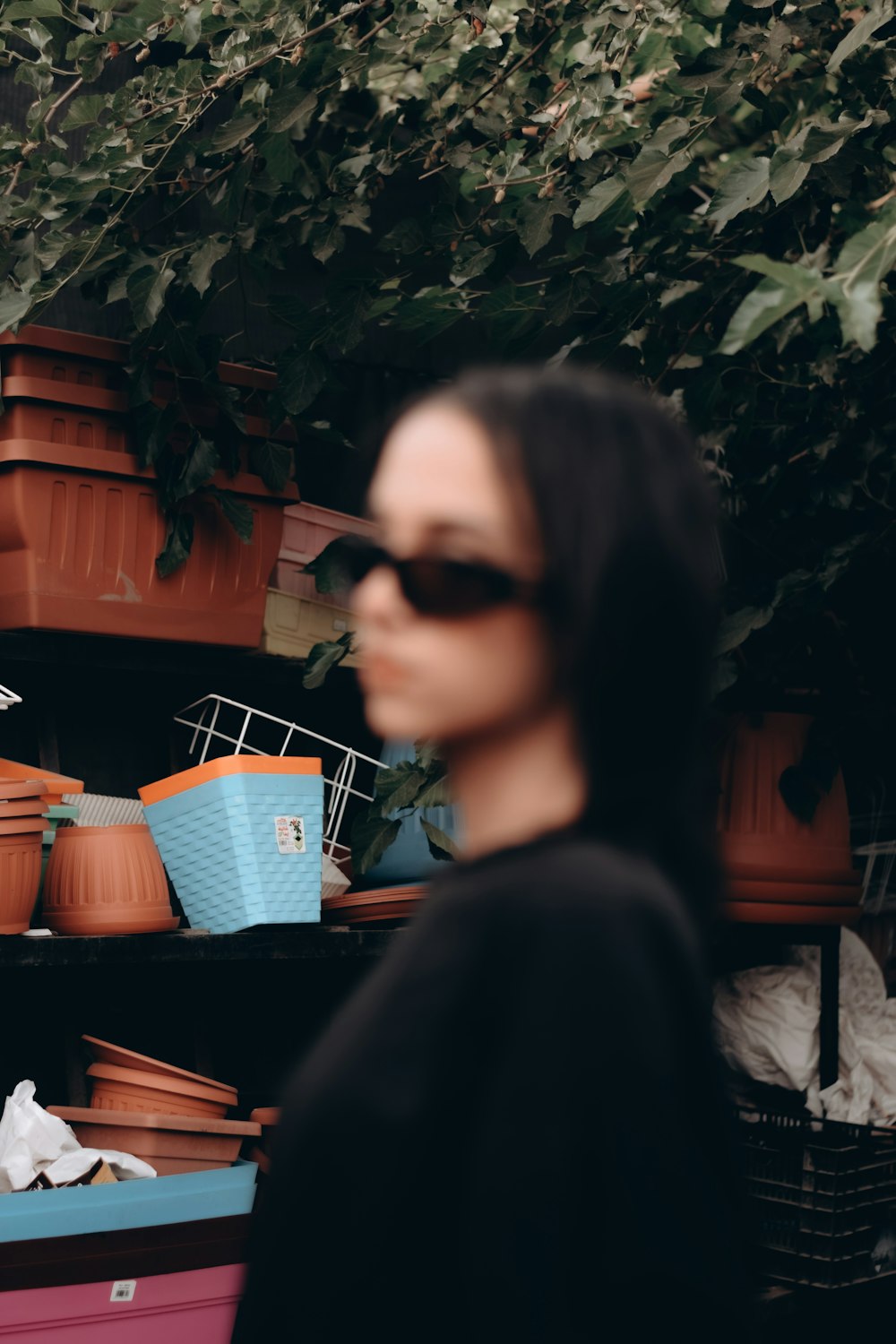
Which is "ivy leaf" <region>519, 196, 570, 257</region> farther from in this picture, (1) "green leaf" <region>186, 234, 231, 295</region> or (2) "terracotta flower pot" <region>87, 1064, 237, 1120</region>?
(2) "terracotta flower pot" <region>87, 1064, 237, 1120</region>

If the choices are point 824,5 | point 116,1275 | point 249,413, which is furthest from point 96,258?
point 116,1275

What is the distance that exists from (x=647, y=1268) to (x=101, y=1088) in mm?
1894

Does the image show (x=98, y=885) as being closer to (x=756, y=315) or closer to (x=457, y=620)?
(x=756, y=315)

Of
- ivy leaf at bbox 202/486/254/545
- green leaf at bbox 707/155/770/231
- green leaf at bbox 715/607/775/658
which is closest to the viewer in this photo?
green leaf at bbox 707/155/770/231

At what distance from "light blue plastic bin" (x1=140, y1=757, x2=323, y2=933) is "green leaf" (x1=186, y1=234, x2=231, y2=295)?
701 mm

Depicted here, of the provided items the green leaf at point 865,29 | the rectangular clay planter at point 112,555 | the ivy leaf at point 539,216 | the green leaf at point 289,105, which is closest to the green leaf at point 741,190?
the green leaf at point 865,29

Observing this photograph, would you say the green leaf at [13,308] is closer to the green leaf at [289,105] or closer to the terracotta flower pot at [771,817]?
the green leaf at [289,105]

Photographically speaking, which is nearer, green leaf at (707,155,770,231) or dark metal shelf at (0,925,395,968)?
green leaf at (707,155,770,231)

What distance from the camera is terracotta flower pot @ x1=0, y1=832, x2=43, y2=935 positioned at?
1964 mm

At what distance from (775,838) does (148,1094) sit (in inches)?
45.5

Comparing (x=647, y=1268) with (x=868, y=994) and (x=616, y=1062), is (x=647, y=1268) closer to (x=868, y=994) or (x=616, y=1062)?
(x=616, y=1062)

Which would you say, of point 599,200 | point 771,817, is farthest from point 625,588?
point 771,817

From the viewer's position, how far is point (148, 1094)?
7.06 ft

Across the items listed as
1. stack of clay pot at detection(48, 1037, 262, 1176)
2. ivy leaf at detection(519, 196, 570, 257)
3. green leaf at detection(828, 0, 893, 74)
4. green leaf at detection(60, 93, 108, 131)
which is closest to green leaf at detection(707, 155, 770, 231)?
green leaf at detection(828, 0, 893, 74)
